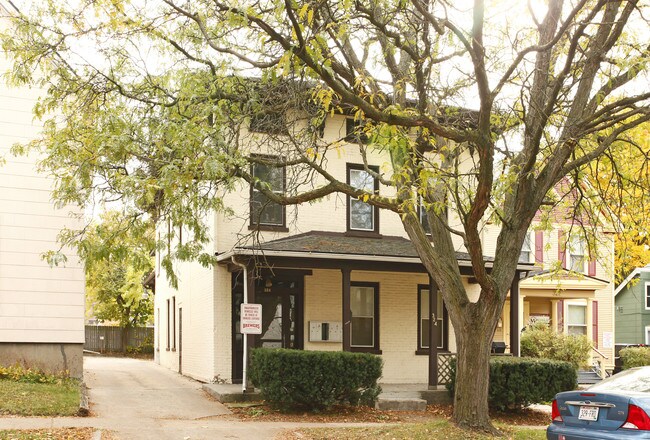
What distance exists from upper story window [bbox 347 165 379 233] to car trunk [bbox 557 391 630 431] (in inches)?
444

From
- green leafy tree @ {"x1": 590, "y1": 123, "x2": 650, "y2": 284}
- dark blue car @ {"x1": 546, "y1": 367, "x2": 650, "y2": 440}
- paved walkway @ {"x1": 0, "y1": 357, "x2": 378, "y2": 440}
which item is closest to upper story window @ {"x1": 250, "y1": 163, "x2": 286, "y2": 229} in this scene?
paved walkway @ {"x1": 0, "y1": 357, "x2": 378, "y2": 440}

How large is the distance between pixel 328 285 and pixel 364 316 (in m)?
1.38

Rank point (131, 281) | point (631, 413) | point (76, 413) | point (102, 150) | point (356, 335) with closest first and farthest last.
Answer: point (631, 413) → point (102, 150) → point (76, 413) → point (356, 335) → point (131, 281)

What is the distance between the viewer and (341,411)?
15844 mm

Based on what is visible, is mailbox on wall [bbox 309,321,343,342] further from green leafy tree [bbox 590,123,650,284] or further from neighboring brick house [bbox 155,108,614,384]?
green leafy tree [bbox 590,123,650,284]

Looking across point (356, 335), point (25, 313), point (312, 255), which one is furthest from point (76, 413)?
point (356, 335)

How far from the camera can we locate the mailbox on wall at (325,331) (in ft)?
64.8

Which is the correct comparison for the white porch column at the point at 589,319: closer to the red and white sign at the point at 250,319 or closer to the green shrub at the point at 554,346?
the green shrub at the point at 554,346

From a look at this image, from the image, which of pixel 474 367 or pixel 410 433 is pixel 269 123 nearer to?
pixel 474 367

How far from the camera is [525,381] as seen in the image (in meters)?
16.1

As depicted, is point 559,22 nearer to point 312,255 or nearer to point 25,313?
point 312,255

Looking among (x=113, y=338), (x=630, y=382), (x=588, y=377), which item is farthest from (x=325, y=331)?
(x=113, y=338)

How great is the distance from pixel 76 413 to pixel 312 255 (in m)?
6.35

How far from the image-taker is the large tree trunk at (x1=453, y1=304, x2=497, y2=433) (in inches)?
491
